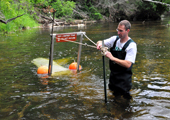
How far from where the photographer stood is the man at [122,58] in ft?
15.0

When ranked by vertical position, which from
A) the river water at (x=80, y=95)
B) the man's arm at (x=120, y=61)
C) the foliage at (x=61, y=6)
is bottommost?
the river water at (x=80, y=95)

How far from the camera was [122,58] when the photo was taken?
480 centimetres

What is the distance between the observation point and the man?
15.0ft

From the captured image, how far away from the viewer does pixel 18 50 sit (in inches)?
511

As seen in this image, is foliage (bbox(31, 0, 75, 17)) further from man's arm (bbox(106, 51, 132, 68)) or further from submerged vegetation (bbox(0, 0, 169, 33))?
man's arm (bbox(106, 51, 132, 68))

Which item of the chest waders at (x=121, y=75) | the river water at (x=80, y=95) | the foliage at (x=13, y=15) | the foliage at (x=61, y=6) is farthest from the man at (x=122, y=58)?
the foliage at (x=61, y=6)

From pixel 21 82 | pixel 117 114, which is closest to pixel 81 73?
pixel 21 82

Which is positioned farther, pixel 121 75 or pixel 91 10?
pixel 91 10

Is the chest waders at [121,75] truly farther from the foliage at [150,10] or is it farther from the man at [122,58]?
the foliage at [150,10]

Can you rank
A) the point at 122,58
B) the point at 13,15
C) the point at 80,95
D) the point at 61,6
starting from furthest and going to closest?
the point at 61,6
the point at 13,15
the point at 80,95
the point at 122,58

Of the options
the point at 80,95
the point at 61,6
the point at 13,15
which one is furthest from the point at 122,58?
the point at 61,6

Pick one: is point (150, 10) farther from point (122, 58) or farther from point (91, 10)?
point (122, 58)

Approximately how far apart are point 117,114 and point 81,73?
142 inches

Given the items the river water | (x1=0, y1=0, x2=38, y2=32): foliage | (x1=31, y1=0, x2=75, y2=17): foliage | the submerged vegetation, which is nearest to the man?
the river water
